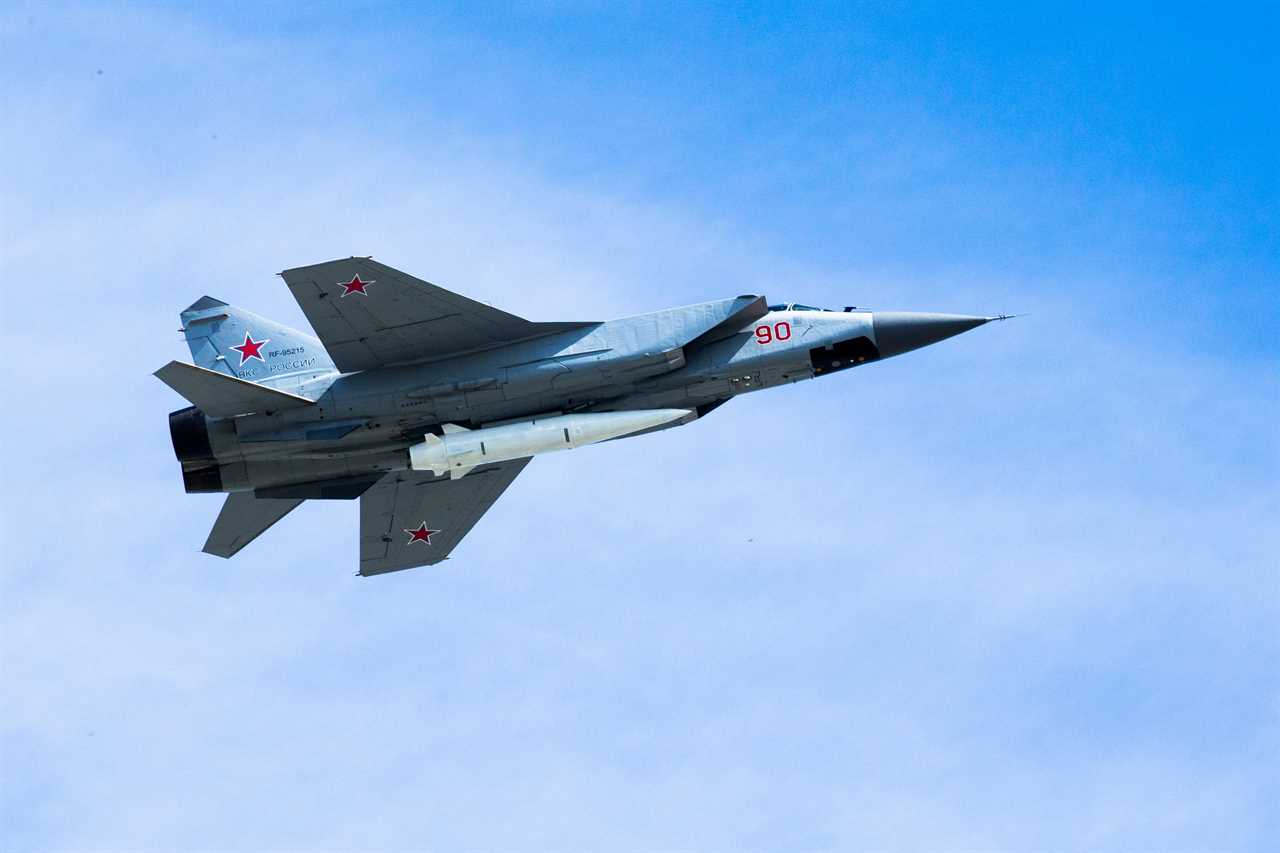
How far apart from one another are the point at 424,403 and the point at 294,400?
2.55m

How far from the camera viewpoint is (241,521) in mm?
40375

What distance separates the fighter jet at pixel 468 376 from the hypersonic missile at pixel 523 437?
0.09ft

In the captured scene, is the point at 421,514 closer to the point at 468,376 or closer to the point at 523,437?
the point at 468,376

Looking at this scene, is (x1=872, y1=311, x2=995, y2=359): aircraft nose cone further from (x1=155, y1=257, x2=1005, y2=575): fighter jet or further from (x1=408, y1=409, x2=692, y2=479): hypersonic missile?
(x1=408, y1=409, x2=692, y2=479): hypersonic missile

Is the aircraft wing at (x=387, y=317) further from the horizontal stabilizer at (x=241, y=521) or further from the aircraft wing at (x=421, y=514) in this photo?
the aircraft wing at (x=421, y=514)

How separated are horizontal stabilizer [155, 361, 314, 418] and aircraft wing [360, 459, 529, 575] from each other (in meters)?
4.94

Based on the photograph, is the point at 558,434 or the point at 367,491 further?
the point at 367,491

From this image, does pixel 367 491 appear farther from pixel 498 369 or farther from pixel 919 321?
pixel 919 321

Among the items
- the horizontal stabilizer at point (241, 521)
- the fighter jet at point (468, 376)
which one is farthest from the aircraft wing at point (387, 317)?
the horizontal stabilizer at point (241, 521)

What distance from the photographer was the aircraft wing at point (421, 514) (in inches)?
1640

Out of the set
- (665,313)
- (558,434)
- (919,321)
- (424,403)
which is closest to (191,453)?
(424,403)

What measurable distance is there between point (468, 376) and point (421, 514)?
595cm

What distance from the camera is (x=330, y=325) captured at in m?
36.6

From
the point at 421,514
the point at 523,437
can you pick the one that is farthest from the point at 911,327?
the point at 421,514
